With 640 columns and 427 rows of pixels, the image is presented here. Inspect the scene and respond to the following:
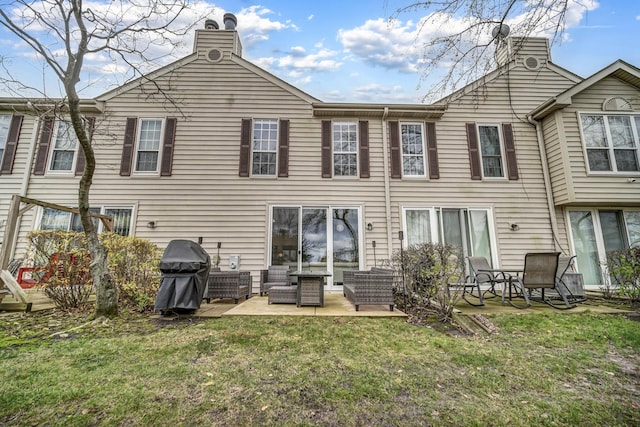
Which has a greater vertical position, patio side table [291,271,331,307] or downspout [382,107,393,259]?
downspout [382,107,393,259]

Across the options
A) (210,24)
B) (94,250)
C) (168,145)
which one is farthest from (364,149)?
(94,250)

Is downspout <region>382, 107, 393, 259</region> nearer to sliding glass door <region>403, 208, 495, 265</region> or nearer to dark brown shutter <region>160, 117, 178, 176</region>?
sliding glass door <region>403, 208, 495, 265</region>

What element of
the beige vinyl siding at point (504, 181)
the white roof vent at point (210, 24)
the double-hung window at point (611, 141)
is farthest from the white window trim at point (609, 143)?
the white roof vent at point (210, 24)

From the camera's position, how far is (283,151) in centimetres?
804

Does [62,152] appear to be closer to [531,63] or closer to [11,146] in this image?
[11,146]

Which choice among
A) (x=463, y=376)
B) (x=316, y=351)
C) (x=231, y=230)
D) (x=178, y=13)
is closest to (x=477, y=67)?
(x=463, y=376)

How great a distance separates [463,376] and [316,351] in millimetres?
1457

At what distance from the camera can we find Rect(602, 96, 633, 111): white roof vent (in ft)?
24.9

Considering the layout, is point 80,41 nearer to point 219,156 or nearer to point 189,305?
point 219,156

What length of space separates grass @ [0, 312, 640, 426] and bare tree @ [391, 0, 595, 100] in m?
3.25

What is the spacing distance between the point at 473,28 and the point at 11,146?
1120 cm

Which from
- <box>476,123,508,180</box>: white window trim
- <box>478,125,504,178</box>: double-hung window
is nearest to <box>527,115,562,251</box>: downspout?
<box>476,123,508,180</box>: white window trim

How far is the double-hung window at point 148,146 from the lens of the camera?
26.0 feet

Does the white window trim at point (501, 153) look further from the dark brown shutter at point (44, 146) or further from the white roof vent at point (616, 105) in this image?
the dark brown shutter at point (44, 146)
